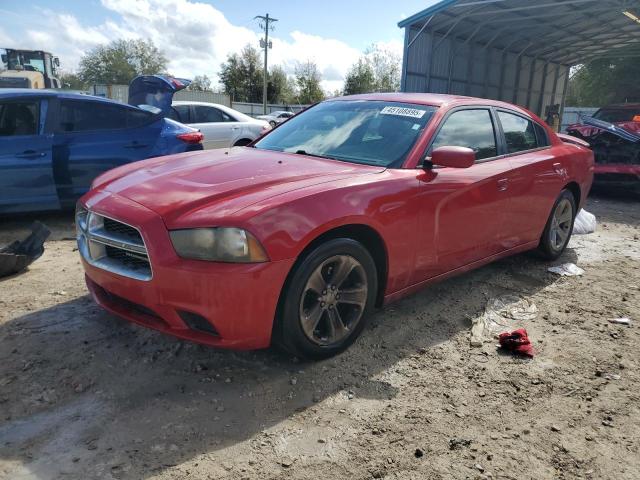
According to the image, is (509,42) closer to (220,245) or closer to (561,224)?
(561,224)

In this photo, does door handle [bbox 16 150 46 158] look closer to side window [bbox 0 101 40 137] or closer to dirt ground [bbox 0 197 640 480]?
side window [bbox 0 101 40 137]

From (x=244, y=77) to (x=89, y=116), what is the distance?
5153cm

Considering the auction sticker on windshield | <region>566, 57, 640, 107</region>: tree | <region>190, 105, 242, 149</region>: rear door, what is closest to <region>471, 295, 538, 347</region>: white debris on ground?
the auction sticker on windshield

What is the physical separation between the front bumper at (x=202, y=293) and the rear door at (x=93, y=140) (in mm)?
3401

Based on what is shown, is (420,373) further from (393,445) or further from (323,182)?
(323,182)

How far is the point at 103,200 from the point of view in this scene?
2885 millimetres

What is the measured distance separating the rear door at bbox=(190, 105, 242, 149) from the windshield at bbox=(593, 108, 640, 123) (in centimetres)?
750

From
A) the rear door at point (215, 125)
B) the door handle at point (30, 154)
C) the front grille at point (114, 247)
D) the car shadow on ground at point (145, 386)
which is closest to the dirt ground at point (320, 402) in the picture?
the car shadow on ground at point (145, 386)

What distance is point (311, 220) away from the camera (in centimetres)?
264

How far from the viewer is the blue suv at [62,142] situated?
5.28 meters

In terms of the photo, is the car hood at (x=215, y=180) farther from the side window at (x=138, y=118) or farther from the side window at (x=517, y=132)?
the side window at (x=138, y=118)

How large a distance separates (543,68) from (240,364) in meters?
25.7

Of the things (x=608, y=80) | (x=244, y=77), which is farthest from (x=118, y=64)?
(x=608, y=80)

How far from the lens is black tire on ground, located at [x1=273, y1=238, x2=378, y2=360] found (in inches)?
Result: 105
